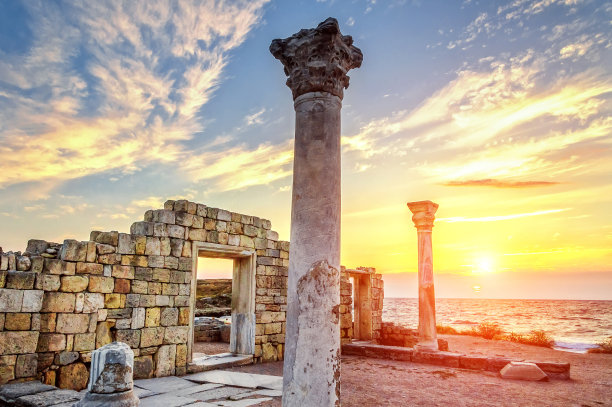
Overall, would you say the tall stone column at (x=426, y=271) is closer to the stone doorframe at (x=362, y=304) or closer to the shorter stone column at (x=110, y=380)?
the stone doorframe at (x=362, y=304)

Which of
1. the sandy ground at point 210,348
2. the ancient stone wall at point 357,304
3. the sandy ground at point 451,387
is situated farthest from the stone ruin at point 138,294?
the ancient stone wall at point 357,304

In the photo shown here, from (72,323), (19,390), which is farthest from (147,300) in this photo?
(19,390)

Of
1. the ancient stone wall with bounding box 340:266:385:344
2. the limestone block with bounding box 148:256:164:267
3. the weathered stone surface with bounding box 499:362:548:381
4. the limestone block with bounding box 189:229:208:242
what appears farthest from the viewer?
the ancient stone wall with bounding box 340:266:385:344

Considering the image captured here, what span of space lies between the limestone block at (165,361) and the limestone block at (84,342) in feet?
4.64

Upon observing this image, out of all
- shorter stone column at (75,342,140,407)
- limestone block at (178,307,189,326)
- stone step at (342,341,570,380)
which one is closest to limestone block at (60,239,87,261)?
limestone block at (178,307,189,326)

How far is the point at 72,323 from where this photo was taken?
23.0 feet

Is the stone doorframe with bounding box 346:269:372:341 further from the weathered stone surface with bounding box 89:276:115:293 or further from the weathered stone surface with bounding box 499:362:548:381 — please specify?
the weathered stone surface with bounding box 89:276:115:293

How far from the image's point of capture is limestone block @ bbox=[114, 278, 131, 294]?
7.75 meters

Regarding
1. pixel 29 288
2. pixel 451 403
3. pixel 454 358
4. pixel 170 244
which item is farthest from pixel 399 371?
pixel 29 288

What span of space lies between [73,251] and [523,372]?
9.50 meters

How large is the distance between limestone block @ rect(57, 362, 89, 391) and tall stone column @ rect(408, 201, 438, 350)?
8.49m

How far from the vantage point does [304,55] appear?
414 cm

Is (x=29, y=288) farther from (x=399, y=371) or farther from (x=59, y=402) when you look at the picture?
(x=399, y=371)

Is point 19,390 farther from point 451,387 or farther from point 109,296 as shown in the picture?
point 451,387
